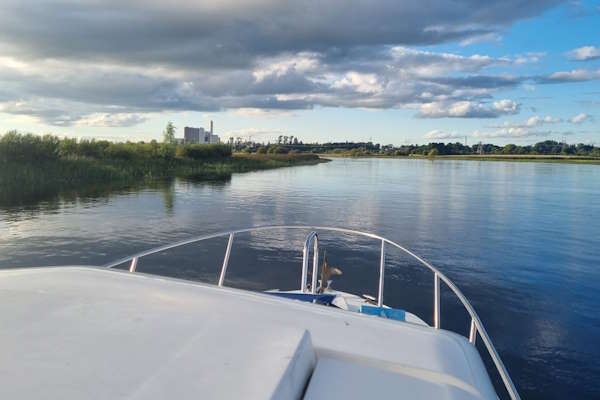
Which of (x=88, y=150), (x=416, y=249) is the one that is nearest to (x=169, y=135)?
(x=88, y=150)

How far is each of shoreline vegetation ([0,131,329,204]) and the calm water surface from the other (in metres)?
4.93

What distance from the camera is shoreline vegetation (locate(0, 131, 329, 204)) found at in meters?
27.9

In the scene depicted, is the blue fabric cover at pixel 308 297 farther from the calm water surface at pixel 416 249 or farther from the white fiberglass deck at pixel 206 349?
the calm water surface at pixel 416 249

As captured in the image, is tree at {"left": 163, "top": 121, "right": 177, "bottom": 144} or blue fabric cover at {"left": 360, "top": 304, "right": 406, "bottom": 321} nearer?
blue fabric cover at {"left": 360, "top": 304, "right": 406, "bottom": 321}

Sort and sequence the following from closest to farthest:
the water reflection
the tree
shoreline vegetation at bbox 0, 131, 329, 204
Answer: the water reflection → shoreline vegetation at bbox 0, 131, 329, 204 → the tree

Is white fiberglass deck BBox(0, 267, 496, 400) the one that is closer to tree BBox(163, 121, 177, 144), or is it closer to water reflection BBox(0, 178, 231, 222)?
water reflection BBox(0, 178, 231, 222)

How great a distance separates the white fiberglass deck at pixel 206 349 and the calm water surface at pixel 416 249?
5626 mm

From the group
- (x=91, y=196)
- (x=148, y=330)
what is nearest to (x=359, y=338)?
(x=148, y=330)

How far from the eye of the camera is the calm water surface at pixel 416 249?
8.05 metres

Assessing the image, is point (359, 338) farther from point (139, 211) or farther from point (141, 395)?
point (139, 211)

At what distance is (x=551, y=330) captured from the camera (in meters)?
8.34

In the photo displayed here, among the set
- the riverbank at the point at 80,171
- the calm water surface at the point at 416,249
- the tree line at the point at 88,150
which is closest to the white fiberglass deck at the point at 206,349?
the calm water surface at the point at 416,249

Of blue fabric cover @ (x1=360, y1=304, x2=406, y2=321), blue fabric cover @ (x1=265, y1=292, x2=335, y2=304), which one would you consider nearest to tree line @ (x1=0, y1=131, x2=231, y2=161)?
blue fabric cover @ (x1=265, y1=292, x2=335, y2=304)

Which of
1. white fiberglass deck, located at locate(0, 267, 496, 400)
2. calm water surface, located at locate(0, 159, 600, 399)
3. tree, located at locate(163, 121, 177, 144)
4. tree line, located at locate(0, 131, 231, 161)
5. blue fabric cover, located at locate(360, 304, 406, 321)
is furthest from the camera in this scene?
tree, located at locate(163, 121, 177, 144)
